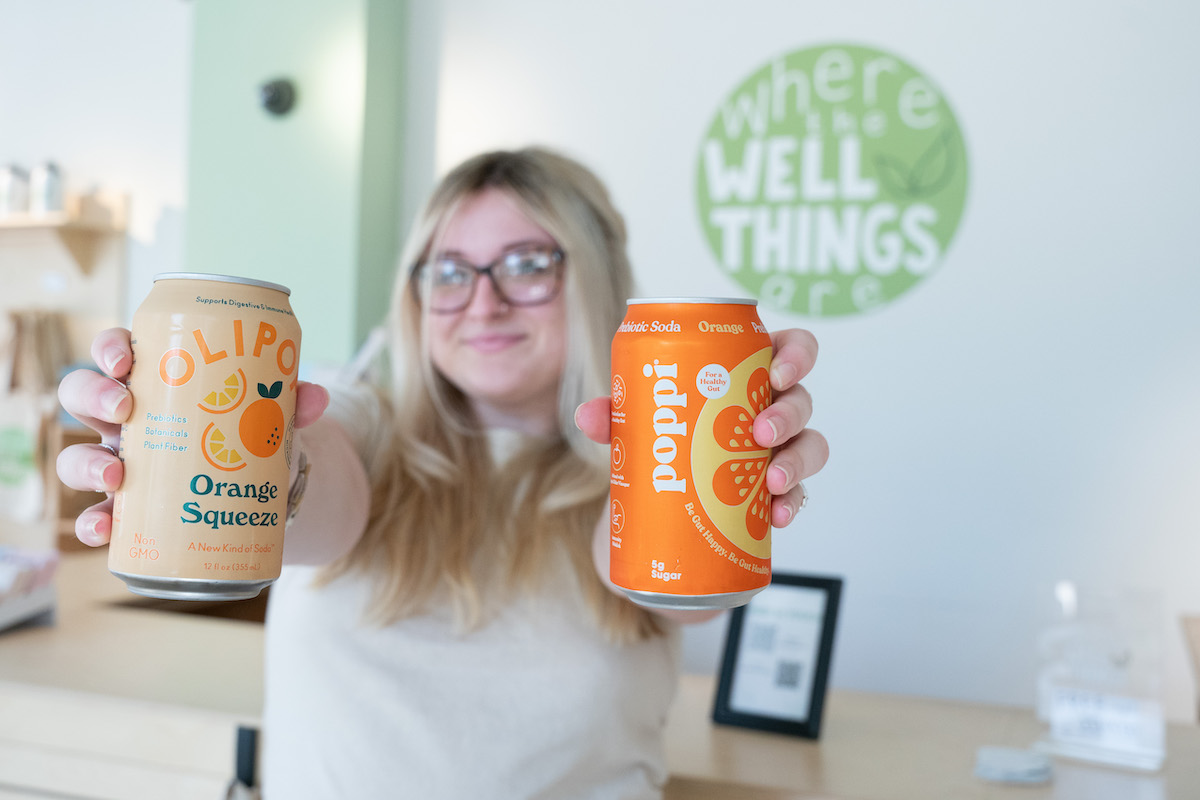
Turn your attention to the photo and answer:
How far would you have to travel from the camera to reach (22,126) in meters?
3.42

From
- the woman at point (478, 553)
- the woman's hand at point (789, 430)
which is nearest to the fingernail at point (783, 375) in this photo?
the woman's hand at point (789, 430)

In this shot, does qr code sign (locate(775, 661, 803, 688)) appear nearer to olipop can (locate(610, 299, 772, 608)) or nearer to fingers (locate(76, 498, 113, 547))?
olipop can (locate(610, 299, 772, 608))

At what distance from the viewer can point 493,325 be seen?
1.09 m

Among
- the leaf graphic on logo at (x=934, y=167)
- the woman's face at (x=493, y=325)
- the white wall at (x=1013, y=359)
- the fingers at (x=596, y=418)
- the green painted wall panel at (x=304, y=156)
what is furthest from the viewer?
the green painted wall panel at (x=304, y=156)

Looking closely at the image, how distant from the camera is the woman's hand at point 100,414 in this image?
2.00ft

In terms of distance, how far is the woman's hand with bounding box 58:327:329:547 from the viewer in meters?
0.61

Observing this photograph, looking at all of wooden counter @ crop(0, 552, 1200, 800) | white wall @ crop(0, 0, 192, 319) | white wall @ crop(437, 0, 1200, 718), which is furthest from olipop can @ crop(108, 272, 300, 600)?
white wall @ crop(0, 0, 192, 319)

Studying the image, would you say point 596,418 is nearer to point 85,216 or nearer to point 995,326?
point 995,326

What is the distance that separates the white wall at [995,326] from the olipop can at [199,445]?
1950 millimetres

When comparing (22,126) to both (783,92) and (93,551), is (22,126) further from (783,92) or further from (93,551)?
(783,92)

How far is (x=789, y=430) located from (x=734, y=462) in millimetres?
46

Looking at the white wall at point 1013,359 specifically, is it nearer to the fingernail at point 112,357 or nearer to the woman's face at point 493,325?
the woman's face at point 493,325

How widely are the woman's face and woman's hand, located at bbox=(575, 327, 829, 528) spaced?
42 cm

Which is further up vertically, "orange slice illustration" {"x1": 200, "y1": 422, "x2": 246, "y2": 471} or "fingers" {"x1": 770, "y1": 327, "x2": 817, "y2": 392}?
"fingers" {"x1": 770, "y1": 327, "x2": 817, "y2": 392}
